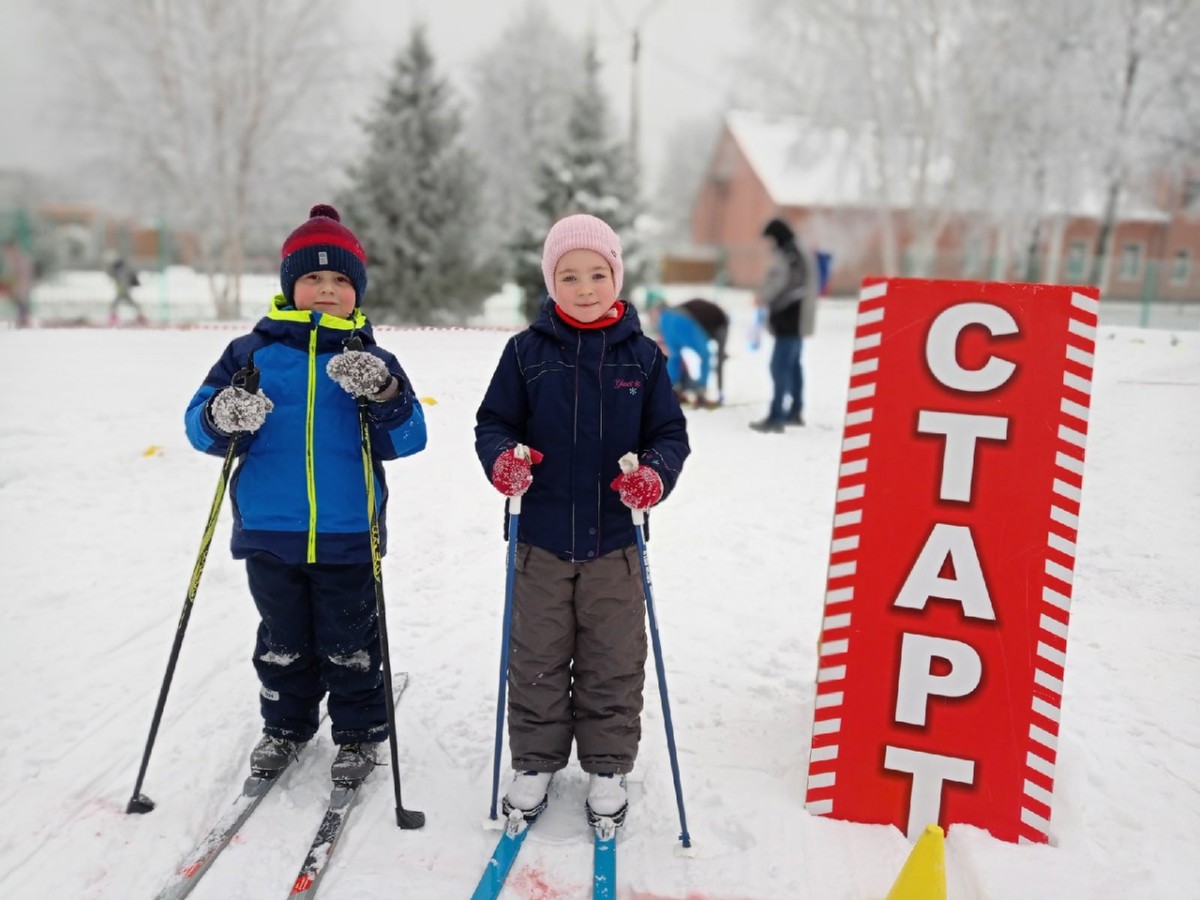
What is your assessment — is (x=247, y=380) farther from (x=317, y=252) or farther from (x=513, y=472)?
(x=513, y=472)

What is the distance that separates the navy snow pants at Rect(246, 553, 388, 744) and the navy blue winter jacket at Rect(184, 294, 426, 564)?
11 centimetres

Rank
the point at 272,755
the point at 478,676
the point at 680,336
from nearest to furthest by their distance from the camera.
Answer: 1. the point at 272,755
2. the point at 478,676
3. the point at 680,336

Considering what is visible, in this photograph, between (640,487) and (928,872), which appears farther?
(640,487)

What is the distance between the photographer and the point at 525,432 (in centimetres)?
259

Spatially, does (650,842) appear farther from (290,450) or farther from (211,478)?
(211,478)

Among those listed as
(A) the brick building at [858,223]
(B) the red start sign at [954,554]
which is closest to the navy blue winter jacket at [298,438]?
(B) the red start sign at [954,554]

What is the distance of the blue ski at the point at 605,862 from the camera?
2.27 m

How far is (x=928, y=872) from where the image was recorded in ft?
6.77

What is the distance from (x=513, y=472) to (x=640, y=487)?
372 millimetres

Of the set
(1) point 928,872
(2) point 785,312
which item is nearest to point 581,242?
(1) point 928,872

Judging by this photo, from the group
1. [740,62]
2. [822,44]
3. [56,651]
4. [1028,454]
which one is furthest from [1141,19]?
[56,651]

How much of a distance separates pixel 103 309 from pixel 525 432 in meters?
17.9

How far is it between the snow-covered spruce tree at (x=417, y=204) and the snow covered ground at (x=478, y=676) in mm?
10790

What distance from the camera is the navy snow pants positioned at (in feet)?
8.64
